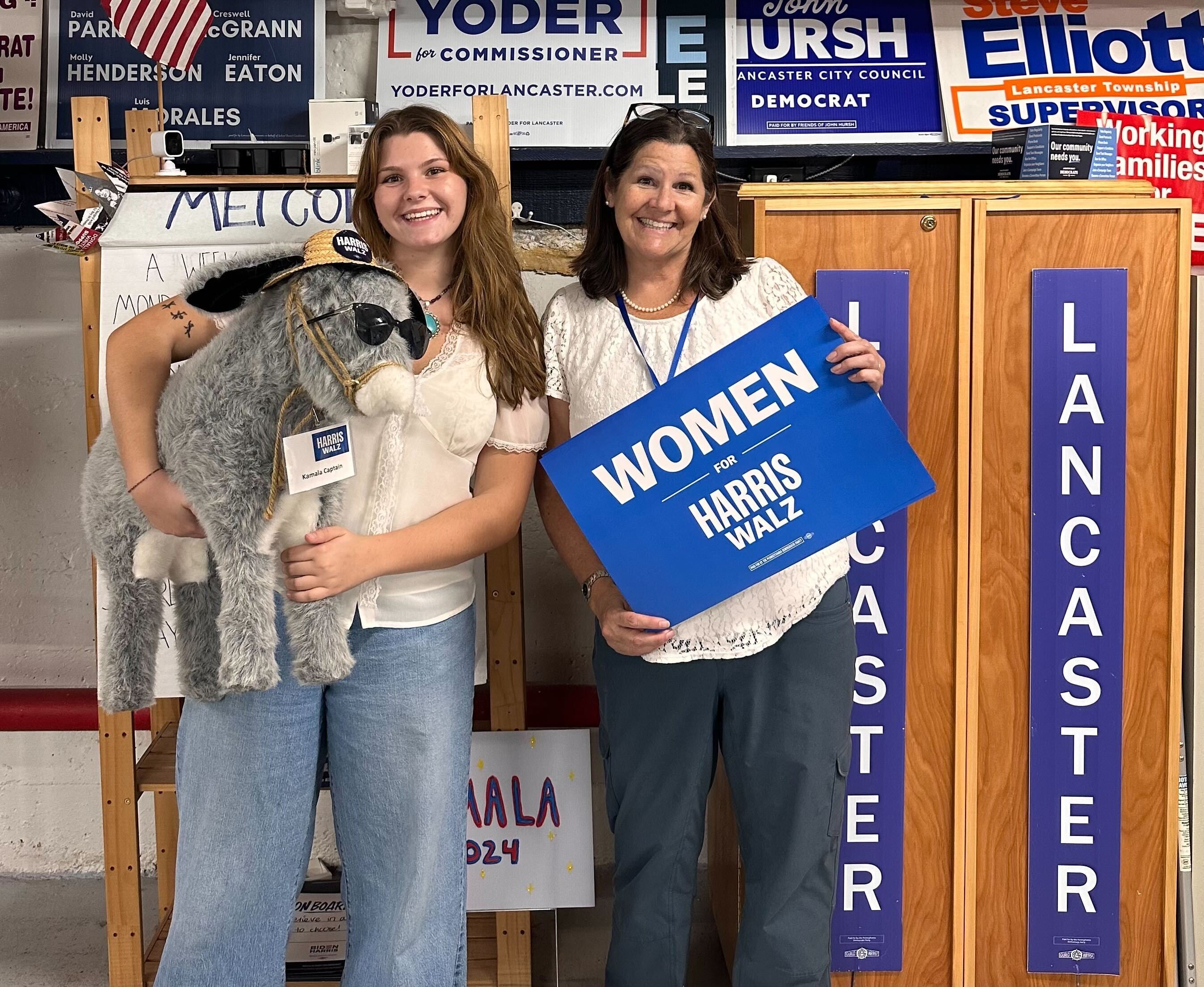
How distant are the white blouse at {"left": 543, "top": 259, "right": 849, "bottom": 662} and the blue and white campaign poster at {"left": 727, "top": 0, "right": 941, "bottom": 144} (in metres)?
1.31

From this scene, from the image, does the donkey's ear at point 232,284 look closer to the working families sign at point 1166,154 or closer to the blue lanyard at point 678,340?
the blue lanyard at point 678,340

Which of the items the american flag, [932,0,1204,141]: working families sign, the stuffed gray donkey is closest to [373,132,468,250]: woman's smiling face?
the stuffed gray donkey

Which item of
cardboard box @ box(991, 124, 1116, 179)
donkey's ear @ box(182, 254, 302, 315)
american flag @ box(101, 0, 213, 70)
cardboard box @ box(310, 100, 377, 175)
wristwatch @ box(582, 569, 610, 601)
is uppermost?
american flag @ box(101, 0, 213, 70)

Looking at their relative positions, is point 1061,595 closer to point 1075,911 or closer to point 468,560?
point 1075,911

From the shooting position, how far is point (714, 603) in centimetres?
172

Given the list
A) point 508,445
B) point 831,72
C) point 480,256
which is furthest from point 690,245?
point 831,72

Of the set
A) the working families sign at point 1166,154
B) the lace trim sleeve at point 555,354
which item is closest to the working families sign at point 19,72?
the lace trim sleeve at point 555,354

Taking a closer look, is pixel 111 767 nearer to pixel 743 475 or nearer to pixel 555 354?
pixel 555 354

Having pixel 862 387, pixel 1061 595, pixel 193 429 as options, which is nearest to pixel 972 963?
pixel 1061 595

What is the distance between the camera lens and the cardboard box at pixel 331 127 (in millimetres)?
2412

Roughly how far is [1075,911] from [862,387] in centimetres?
127

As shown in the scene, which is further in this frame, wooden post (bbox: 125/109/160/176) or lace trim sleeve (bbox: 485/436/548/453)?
wooden post (bbox: 125/109/160/176)

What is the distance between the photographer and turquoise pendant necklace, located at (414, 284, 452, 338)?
1.49m

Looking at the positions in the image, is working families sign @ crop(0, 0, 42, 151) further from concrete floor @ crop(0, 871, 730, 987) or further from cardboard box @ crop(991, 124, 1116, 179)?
cardboard box @ crop(991, 124, 1116, 179)
